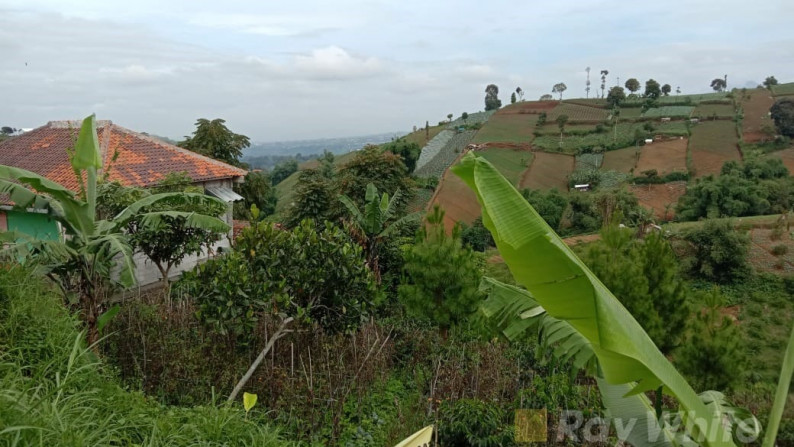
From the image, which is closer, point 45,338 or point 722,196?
point 45,338

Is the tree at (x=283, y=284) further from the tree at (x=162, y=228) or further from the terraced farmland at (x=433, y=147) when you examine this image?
the terraced farmland at (x=433, y=147)

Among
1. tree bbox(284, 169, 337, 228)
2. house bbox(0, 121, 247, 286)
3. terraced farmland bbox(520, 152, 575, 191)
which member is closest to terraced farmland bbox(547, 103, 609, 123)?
terraced farmland bbox(520, 152, 575, 191)

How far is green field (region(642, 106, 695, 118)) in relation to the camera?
42250 mm

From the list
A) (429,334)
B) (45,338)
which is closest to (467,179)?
(45,338)

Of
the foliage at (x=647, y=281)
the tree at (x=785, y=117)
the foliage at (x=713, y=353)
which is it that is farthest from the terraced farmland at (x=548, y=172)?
the foliage at (x=713, y=353)

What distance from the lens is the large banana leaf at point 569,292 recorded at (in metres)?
1.75

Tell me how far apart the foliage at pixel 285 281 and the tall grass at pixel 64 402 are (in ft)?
3.68

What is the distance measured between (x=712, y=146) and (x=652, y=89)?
669 inches

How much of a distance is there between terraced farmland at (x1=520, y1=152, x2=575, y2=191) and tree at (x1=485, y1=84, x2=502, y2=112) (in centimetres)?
2555

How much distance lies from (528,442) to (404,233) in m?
6.81

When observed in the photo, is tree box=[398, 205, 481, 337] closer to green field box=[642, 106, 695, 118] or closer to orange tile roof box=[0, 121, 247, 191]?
orange tile roof box=[0, 121, 247, 191]

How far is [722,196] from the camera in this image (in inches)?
928

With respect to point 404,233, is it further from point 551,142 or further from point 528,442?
point 551,142

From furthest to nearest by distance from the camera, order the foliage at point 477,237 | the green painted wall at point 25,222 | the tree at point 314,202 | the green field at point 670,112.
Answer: the green field at point 670,112, the foliage at point 477,237, the tree at point 314,202, the green painted wall at point 25,222
